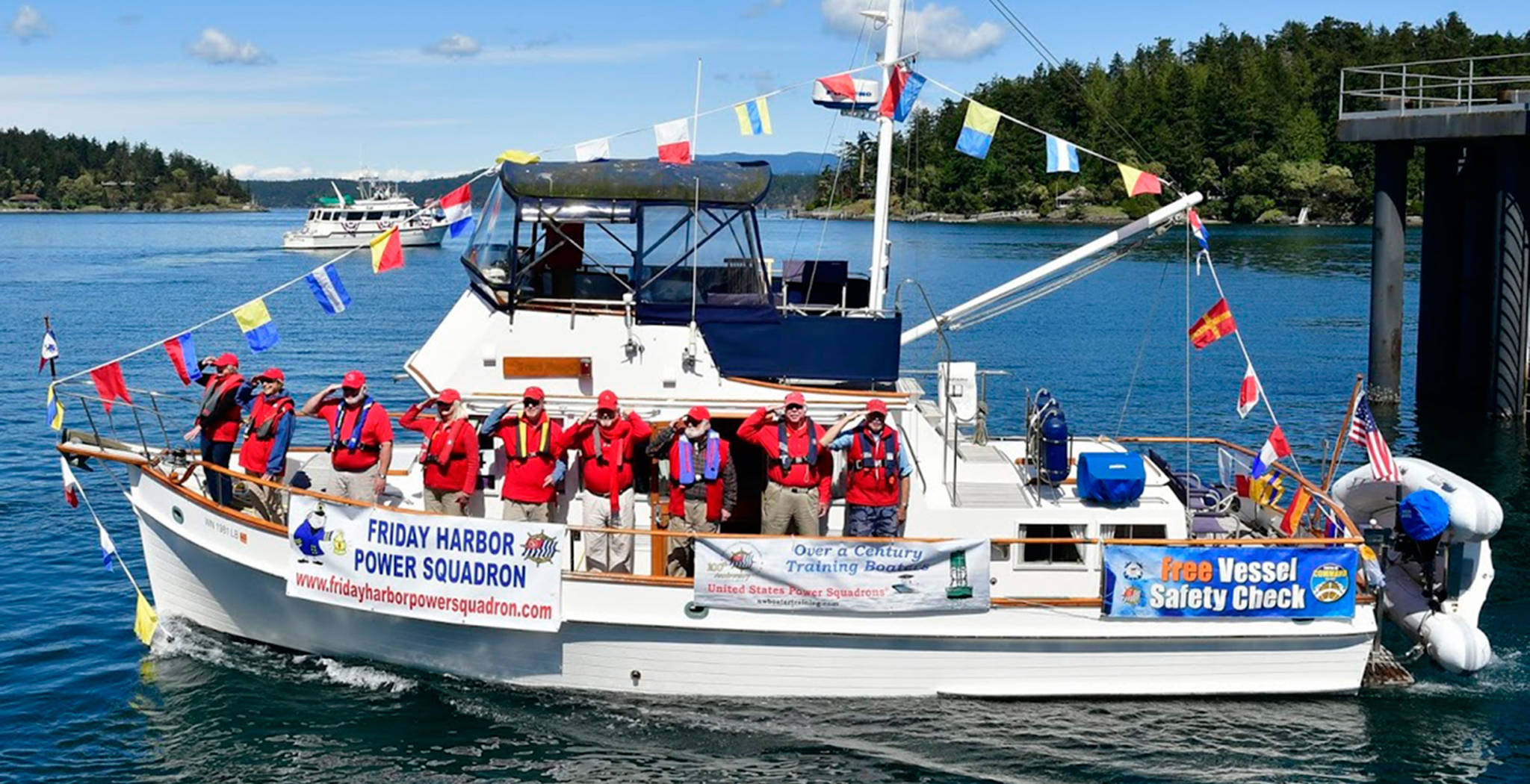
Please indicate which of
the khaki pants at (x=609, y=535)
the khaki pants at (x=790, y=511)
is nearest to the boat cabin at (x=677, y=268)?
the khaki pants at (x=790, y=511)

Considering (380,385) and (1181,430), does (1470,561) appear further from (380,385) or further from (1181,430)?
(380,385)

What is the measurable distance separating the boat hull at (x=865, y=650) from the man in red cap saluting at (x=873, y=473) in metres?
0.83

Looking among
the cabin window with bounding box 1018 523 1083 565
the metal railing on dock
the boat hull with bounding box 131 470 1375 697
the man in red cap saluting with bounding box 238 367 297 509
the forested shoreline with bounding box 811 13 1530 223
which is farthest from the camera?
the forested shoreline with bounding box 811 13 1530 223

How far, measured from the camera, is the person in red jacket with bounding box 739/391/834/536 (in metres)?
12.5

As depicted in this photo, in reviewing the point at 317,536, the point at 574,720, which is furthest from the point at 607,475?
the point at 317,536

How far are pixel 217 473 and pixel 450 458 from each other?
242 cm

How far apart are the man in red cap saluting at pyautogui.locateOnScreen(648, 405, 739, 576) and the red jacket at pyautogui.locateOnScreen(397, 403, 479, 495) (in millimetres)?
1574

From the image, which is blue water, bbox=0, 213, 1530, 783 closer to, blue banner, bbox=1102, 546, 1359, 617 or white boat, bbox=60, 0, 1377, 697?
white boat, bbox=60, 0, 1377, 697

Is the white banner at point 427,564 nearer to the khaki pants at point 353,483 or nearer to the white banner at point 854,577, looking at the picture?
the khaki pants at point 353,483

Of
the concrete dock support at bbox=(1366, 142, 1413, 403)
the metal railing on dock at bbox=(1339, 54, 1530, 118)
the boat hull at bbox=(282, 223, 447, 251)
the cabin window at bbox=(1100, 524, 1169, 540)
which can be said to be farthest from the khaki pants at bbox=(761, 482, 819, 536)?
the boat hull at bbox=(282, 223, 447, 251)

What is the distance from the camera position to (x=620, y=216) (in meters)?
13.5

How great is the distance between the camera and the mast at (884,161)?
45.5ft

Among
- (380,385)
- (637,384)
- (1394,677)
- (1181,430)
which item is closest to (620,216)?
(637,384)

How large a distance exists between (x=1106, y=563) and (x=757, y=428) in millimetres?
3197
